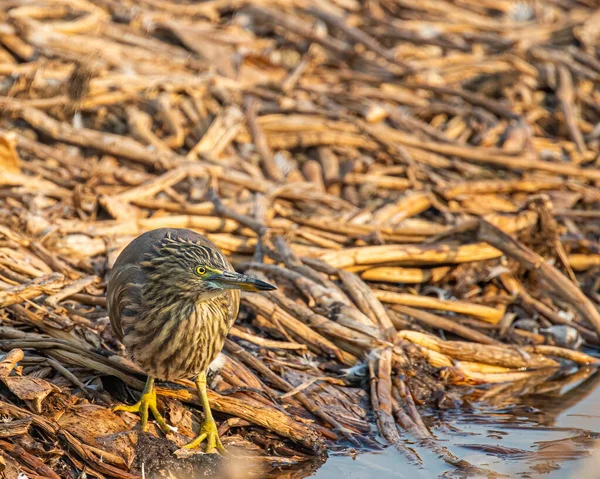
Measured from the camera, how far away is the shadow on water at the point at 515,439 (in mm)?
4715

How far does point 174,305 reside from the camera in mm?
4453

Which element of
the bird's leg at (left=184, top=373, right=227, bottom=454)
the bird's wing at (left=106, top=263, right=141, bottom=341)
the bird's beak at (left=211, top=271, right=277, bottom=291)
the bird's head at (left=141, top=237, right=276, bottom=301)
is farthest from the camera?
the bird's leg at (left=184, top=373, right=227, bottom=454)

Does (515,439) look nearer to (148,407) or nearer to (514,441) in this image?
(514,441)

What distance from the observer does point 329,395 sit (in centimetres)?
529

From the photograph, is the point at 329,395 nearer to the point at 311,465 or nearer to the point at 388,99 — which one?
the point at 311,465

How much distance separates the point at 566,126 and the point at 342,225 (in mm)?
3293

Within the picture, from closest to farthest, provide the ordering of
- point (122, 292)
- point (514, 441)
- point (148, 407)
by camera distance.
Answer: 1. point (122, 292)
2. point (148, 407)
3. point (514, 441)

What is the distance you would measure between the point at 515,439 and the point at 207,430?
167 centimetres

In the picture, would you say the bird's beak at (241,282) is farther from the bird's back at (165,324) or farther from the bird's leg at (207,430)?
the bird's leg at (207,430)

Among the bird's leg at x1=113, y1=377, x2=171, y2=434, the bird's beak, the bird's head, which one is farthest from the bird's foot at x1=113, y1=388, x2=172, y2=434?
the bird's beak

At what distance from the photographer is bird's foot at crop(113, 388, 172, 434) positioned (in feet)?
15.3

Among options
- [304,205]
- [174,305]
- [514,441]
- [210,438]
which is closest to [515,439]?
[514,441]

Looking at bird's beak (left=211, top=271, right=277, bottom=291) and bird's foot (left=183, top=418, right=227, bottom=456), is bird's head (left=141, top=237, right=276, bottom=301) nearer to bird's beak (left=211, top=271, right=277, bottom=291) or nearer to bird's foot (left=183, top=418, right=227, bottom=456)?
bird's beak (left=211, top=271, right=277, bottom=291)

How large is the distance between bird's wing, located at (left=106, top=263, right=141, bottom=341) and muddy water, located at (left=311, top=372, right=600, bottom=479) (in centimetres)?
118
